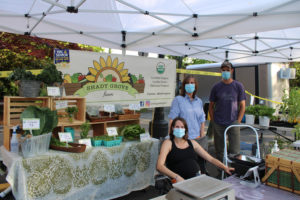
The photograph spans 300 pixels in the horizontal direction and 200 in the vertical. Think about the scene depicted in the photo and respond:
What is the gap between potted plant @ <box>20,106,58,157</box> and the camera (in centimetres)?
245

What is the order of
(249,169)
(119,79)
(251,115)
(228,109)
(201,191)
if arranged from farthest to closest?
(251,115), (119,79), (228,109), (249,169), (201,191)

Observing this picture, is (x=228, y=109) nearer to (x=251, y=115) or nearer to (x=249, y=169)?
(x=251, y=115)

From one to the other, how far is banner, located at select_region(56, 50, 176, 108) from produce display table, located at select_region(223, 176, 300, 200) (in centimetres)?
252

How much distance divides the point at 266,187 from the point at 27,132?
236 cm

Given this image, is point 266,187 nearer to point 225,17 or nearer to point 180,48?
point 225,17

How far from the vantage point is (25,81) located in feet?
8.80

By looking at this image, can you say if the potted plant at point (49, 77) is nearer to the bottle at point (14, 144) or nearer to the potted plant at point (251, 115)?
the bottle at point (14, 144)

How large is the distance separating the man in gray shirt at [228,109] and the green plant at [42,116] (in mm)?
2455

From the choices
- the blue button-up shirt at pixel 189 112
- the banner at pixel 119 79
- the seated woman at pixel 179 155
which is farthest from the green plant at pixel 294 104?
the seated woman at pixel 179 155

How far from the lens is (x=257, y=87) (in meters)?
9.51

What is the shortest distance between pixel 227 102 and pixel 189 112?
933 mm

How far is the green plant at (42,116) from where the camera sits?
2.53m

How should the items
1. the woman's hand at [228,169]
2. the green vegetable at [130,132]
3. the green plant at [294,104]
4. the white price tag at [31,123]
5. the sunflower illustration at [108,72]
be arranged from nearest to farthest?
the woman's hand at [228,169], the white price tag at [31,123], the green vegetable at [130,132], the sunflower illustration at [108,72], the green plant at [294,104]

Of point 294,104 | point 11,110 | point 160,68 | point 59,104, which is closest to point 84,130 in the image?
point 59,104
